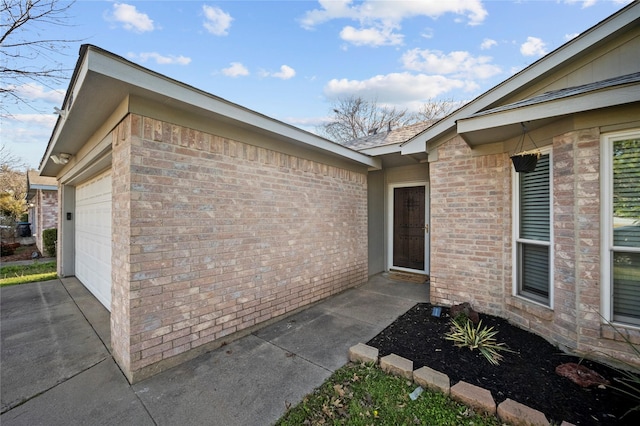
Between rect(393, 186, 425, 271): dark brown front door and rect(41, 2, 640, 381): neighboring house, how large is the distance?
6.28 feet

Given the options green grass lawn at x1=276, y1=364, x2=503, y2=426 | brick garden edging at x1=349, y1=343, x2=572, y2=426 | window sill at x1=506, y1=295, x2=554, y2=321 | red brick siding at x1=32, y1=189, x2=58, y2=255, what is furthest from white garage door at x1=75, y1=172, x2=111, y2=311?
red brick siding at x1=32, y1=189, x2=58, y2=255

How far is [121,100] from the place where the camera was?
9.09 ft

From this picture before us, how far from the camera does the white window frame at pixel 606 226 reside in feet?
9.23

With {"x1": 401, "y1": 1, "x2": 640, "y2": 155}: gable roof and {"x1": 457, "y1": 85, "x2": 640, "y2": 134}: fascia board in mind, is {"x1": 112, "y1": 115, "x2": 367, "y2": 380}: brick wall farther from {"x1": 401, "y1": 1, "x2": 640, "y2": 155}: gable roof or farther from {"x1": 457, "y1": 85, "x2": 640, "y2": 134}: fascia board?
{"x1": 457, "y1": 85, "x2": 640, "y2": 134}: fascia board

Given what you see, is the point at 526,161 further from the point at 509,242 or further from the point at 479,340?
the point at 479,340

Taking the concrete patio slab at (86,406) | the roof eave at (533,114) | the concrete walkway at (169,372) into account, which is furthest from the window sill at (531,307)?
the concrete patio slab at (86,406)

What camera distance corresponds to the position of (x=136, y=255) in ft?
8.71

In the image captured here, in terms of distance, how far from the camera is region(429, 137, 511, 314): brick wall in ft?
13.3

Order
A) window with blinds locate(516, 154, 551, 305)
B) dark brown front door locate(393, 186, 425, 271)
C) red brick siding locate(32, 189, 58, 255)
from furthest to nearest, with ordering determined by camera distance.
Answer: red brick siding locate(32, 189, 58, 255)
dark brown front door locate(393, 186, 425, 271)
window with blinds locate(516, 154, 551, 305)

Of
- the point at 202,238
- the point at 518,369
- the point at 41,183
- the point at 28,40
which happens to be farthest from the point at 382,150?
the point at 41,183

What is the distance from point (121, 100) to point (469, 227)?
16.7 ft

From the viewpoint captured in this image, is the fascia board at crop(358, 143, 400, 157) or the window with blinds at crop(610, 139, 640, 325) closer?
the window with blinds at crop(610, 139, 640, 325)

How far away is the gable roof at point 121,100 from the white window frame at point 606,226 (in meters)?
3.69

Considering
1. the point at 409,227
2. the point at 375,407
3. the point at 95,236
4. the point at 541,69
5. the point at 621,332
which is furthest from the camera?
the point at 409,227
